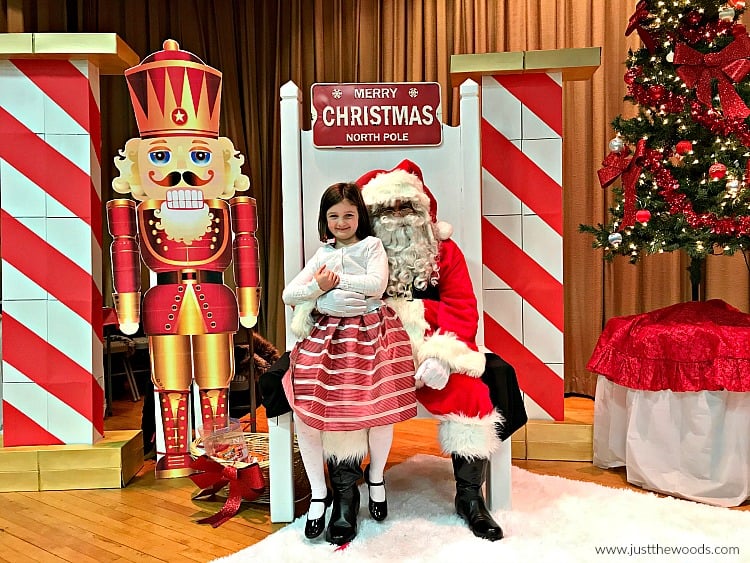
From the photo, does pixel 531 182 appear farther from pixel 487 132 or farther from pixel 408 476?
pixel 408 476

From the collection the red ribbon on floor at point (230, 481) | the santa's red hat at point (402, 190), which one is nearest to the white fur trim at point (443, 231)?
the santa's red hat at point (402, 190)

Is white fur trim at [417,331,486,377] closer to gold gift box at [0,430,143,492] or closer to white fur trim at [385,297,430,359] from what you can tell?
white fur trim at [385,297,430,359]

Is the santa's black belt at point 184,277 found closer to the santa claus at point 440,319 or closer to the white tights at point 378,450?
the santa claus at point 440,319

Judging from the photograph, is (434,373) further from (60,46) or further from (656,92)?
(60,46)

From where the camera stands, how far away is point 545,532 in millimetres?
2549

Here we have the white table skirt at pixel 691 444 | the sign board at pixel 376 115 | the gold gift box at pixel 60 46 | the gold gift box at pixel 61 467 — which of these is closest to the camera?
the white table skirt at pixel 691 444

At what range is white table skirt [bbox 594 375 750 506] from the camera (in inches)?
112

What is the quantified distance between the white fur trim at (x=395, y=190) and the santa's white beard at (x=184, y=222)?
2.78ft

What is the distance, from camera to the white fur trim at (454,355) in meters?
2.60

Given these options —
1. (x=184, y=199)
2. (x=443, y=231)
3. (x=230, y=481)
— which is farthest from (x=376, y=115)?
(x=230, y=481)

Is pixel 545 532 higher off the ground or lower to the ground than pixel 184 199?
lower

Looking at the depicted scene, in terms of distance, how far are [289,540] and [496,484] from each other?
2.57ft

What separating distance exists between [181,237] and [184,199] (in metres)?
0.17

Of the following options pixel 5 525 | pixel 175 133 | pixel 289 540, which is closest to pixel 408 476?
pixel 289 540
